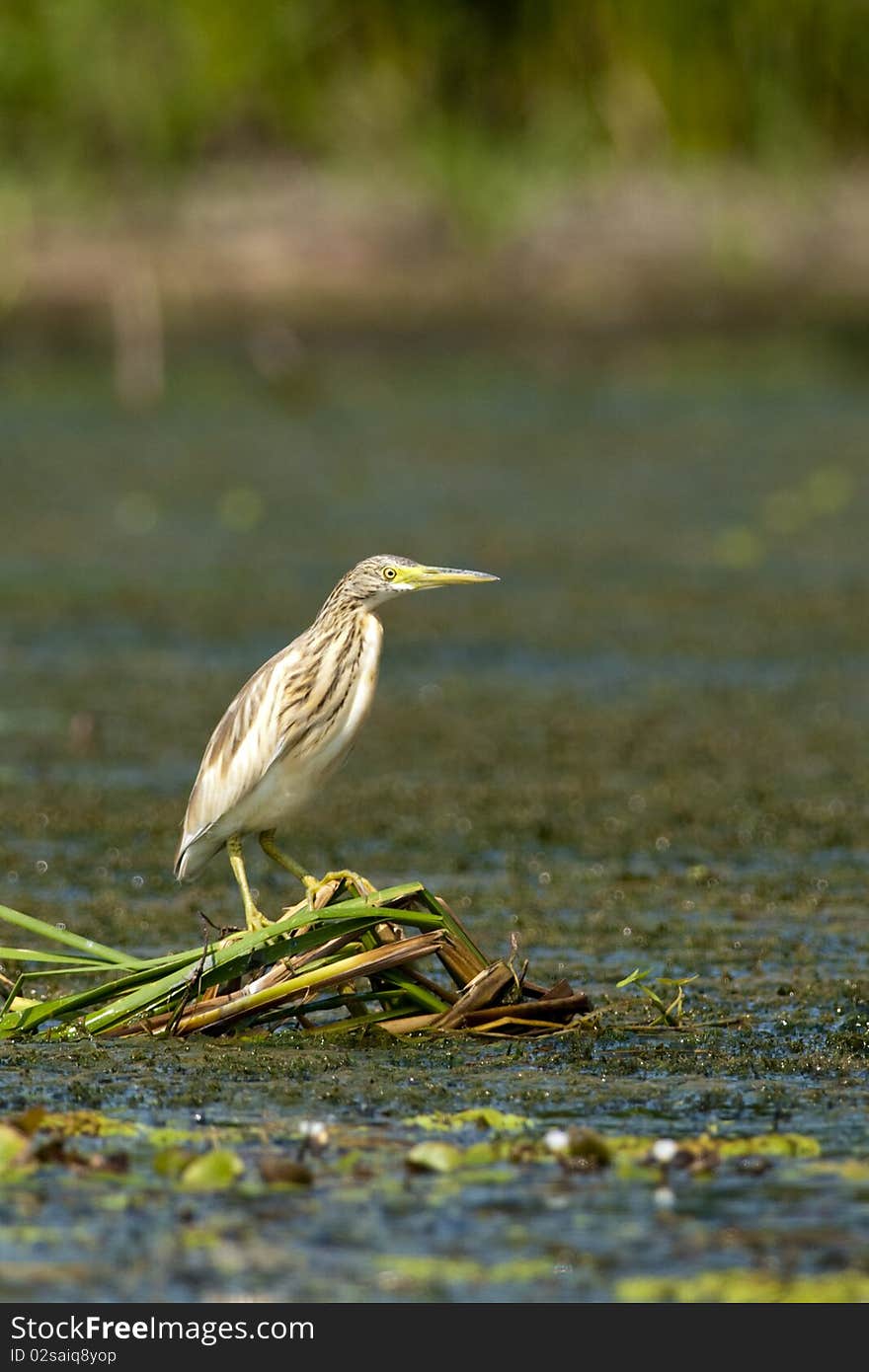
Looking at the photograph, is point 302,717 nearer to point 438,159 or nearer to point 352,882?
point 352,882

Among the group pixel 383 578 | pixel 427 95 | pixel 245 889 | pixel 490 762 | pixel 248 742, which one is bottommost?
pixel 490 762

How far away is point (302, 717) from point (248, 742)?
A: 0.50ft

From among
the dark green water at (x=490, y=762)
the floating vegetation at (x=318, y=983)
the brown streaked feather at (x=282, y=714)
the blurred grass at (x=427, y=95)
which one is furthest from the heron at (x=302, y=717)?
the blurred grass at (x=427, y=95)

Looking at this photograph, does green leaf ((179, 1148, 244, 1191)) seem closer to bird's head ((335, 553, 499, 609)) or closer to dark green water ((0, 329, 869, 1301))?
dark green water ((0, 329, 869, 1301))

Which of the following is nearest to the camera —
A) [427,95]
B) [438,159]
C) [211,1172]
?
[211,1172]

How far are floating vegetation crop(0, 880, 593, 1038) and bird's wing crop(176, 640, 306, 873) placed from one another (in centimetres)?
35

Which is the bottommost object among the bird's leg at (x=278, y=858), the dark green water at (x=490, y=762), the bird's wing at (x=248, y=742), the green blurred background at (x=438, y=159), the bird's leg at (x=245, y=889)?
the dark green water at (x=490, y=762)

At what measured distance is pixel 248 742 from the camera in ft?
20.0

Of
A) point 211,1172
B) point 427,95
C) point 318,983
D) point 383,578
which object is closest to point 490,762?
point 383,578

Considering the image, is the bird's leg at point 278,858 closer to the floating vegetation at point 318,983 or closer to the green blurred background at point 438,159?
the floating vegetation at point 318,983

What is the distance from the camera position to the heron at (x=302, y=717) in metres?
6.07

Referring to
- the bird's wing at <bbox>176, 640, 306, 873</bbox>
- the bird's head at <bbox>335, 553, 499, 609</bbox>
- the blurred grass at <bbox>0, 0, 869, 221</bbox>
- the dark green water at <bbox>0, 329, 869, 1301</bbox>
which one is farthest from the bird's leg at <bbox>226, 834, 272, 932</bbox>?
the blurred grass at <bbox>0, 0, 869, 221</bbox>

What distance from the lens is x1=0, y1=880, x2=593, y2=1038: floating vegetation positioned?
222 inches
